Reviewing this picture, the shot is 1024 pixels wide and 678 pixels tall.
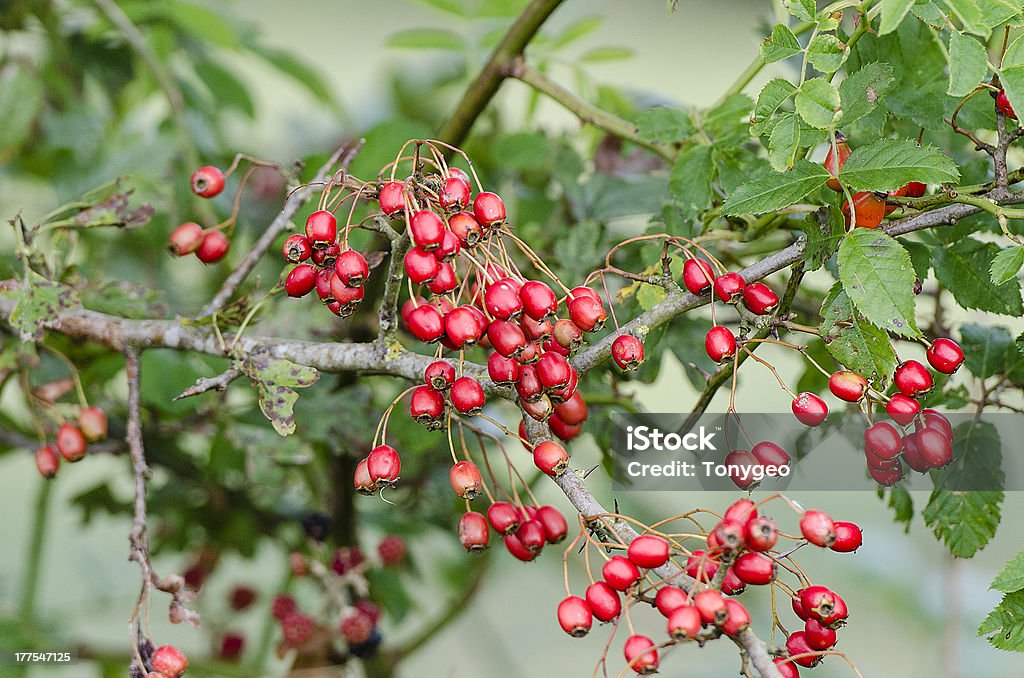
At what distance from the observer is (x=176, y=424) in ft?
3.09

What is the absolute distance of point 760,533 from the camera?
16.3 inches

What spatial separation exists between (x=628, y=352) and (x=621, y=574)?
121 millimetres

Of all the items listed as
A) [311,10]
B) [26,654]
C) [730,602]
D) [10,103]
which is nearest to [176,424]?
[26,654]

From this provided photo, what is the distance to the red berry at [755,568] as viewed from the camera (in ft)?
1.42

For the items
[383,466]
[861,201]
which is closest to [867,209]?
[861,201]

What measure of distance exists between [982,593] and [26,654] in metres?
1.22

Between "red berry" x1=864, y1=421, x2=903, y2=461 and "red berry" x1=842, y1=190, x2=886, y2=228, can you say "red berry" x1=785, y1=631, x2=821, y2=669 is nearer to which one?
"red berry" x1=864, y1=421, x2=903, y2=461

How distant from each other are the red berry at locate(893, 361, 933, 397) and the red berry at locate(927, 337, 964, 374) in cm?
1

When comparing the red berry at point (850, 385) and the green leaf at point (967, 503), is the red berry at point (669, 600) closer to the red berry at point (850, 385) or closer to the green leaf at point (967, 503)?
the red berry at point (850, 385)

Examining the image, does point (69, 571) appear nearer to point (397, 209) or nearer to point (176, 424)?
point (176, 424)

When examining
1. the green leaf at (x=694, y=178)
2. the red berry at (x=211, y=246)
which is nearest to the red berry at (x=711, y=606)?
the green leaf at (x=694, y=178)

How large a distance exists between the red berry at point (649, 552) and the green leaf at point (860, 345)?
16 centimetres

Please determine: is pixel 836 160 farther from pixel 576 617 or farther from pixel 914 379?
pixel 576 617

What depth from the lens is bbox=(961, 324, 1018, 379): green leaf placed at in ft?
2.21
